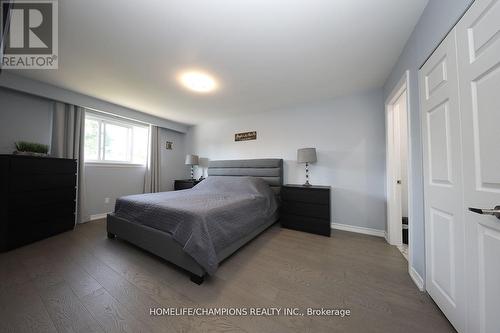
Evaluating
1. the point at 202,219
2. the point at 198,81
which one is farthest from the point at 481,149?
the point at 198,81

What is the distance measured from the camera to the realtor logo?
4.87 ft

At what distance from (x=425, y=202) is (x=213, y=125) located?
4.18m

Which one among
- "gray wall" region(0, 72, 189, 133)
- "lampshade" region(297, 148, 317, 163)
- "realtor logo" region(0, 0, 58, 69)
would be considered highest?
"realtor logo" region(0, 0, 58, 69)

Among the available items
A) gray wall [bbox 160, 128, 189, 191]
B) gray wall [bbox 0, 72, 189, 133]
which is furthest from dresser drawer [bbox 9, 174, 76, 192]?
gray wall [bbox 160, 128, 189, 191]

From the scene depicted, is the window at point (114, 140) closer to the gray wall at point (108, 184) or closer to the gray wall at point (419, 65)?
the gray wall at point (108, 184)

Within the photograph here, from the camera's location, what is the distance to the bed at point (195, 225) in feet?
5.26

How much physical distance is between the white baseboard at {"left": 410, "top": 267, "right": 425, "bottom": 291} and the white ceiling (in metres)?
2.26

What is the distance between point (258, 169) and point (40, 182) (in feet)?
11.0

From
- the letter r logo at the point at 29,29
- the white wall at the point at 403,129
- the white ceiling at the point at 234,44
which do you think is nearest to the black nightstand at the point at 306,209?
the white wall at the point at 403,129

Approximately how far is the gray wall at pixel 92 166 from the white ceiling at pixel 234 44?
59 centimetres

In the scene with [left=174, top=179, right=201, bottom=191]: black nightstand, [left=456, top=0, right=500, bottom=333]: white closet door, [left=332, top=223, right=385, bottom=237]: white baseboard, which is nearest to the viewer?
[left=456, top=0, right=500, bottom=333]: white closet door

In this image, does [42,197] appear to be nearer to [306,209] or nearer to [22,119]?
[22,119]

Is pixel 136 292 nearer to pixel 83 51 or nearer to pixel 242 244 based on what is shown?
pixel 242 244

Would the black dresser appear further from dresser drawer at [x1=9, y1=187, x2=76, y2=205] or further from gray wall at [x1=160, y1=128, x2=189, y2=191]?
gray wall at [x1=160, y1=128, x2=189, y2=191]
